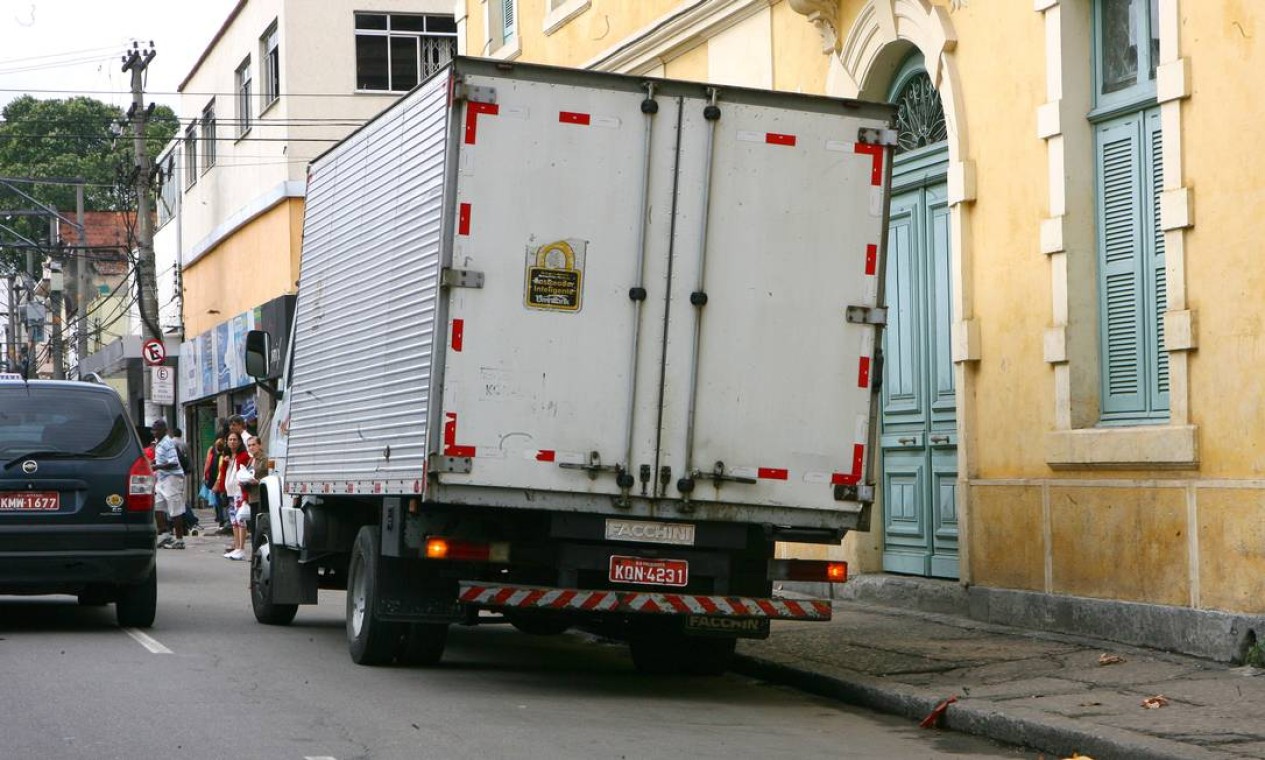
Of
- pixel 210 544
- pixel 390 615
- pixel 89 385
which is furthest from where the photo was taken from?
pixel 210 544

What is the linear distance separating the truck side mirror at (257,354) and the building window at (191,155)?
97.0ft

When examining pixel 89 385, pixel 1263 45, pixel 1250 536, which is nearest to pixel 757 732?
pixel 1250 536

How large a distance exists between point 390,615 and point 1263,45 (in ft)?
18.6

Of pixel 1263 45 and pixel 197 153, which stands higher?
pixel 197 153

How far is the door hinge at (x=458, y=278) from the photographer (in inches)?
368

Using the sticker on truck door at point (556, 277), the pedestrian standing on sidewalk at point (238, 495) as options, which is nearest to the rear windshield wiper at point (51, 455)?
the sticker on truck door at point (556, 277)

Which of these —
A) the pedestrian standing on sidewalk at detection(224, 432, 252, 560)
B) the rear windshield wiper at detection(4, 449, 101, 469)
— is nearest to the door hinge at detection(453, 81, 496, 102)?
the rear windshield wiper at detection(4, 449, 101, 469)

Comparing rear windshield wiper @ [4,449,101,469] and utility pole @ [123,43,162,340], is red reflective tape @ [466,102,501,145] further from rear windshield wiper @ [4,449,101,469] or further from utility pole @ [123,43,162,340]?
utility pole @ [123,43,162,340]

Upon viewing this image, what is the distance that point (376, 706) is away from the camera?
9234 mm

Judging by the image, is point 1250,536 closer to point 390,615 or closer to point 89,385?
point 390,615

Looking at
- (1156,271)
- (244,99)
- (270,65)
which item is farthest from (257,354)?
(244,99)

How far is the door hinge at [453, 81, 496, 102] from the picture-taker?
9.38m

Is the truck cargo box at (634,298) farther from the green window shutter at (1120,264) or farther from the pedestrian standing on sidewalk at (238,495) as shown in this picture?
the pedestrian standing on sidewalk at (238,495)

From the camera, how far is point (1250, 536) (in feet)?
33.7
